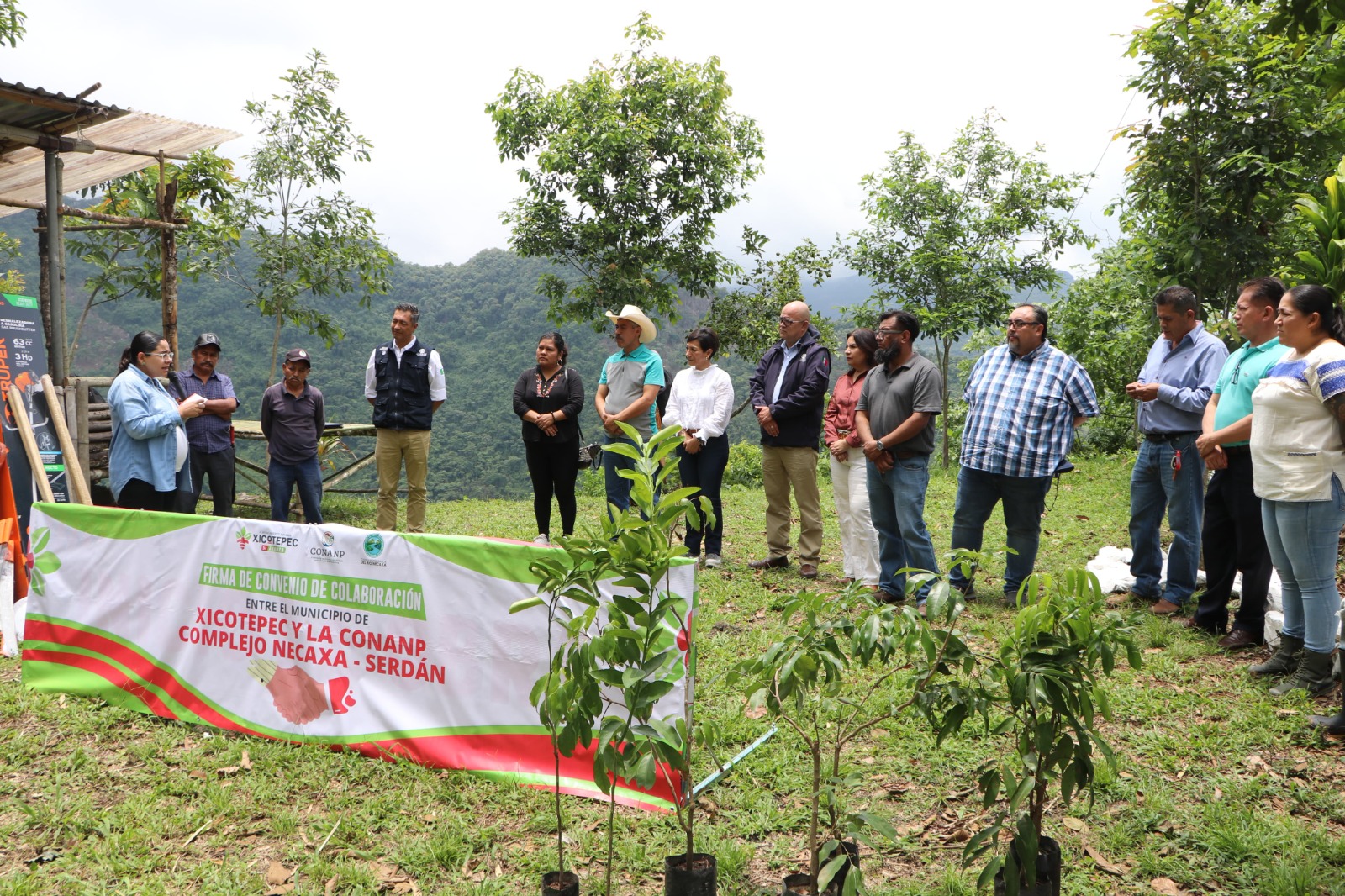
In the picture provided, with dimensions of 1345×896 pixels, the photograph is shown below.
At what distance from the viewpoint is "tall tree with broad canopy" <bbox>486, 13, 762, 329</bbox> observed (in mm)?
13273

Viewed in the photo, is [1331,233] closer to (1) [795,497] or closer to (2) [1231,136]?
(2) [1231,136]

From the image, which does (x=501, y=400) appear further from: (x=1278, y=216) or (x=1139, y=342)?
(x=1278, y=216)

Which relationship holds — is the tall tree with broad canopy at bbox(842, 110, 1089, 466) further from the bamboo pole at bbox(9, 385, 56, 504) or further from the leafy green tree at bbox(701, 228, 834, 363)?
the bamboo pole at bbox(9, 385, 56, 504)

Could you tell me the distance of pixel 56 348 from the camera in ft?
23.6

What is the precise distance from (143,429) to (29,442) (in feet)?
5.71

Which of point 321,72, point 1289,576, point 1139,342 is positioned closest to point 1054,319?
point 1139,342

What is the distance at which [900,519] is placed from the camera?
557 centimetres

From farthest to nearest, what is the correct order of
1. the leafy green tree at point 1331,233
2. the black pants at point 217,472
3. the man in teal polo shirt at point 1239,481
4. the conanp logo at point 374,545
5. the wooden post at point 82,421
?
1. the wooden post at point 82,421
2. the black pants at point 217,472
3. the leafy green tree at point 1331,233
4. the man in teal polo shirt at point 1239,481
5. the conanp logo at point 374,545

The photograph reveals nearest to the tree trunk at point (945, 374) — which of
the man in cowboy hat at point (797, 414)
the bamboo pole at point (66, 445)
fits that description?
the man in cowboy hat at point (797, 414)

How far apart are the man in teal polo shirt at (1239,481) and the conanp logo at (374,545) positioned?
13.2 feet

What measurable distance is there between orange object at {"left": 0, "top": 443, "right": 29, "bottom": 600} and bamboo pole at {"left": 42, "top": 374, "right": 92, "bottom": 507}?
2.41 ft

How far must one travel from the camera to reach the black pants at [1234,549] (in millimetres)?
4562

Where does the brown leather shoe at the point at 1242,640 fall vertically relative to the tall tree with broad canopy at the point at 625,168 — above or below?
below

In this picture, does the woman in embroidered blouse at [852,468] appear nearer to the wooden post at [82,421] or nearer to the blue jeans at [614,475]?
the blue jeans at [614,475]
